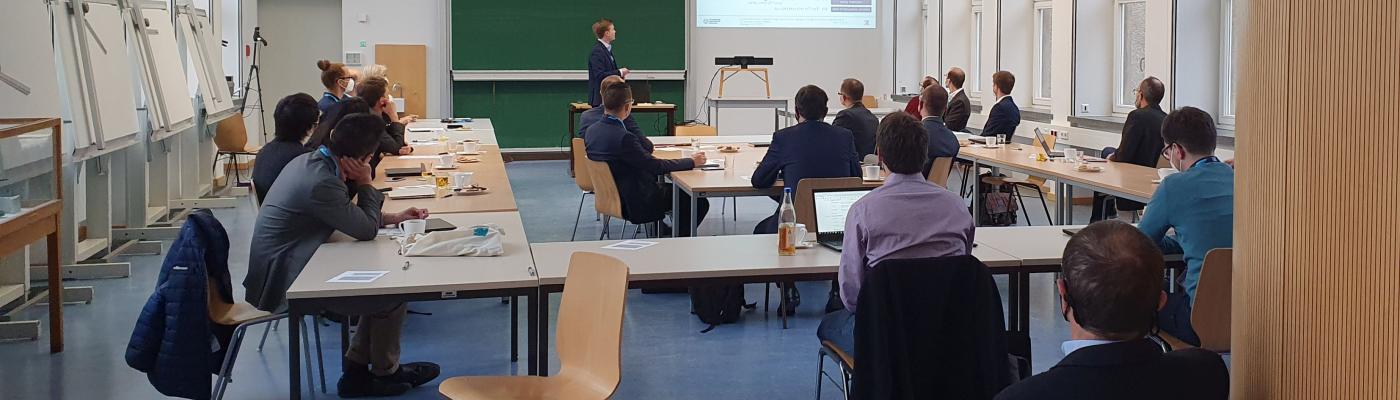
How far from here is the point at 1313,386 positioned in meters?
1.71

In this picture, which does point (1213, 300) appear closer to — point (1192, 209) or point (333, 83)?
point (1192, 209)

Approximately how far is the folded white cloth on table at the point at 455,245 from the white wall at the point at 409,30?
35.2 ft

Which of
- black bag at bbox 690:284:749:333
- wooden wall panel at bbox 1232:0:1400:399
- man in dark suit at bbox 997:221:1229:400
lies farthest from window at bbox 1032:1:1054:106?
wooden wall panel at bbox 1232:0:1400:399

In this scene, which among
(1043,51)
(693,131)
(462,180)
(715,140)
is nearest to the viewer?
(462,180)

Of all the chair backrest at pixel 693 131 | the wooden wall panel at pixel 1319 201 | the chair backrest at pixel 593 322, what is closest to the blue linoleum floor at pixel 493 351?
the chair backrest at pixel 593 322

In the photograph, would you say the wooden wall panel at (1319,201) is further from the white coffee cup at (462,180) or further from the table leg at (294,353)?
the white coffee cup at (462,180)

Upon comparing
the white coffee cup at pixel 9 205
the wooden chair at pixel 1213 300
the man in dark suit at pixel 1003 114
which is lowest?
the wooden chair at pixel 1213 300

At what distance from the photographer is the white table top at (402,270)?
3598 millimetres

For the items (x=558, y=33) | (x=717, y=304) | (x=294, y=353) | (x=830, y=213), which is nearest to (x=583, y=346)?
(x=294, y=353)

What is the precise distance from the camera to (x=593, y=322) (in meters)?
3.41

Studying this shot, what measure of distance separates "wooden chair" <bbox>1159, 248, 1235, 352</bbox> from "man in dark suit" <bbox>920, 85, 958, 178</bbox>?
3.86m

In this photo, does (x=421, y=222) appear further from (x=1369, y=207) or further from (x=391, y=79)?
(x=391, y=79)

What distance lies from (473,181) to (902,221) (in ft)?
11.3

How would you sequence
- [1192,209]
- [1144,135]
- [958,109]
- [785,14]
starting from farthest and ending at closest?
1. [785,14]
2. [958,109]
3. [1144,135]
4. [1192,209]
